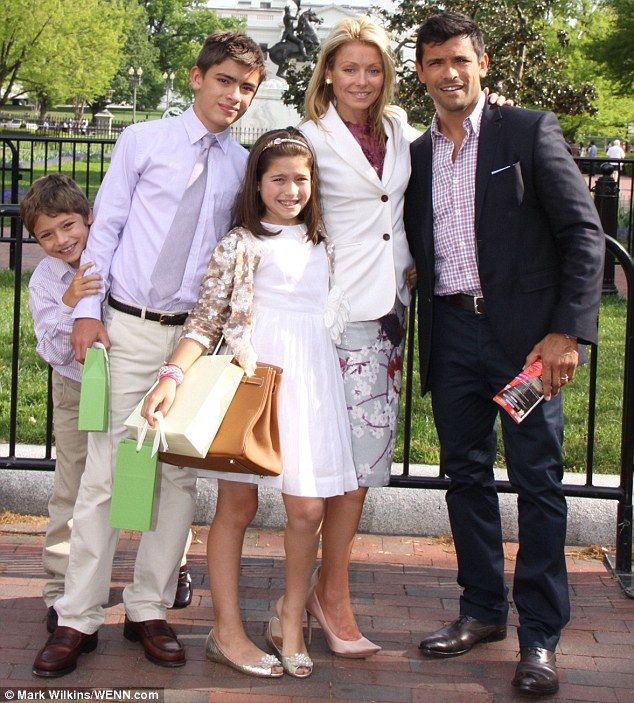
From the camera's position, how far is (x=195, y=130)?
3812 mm

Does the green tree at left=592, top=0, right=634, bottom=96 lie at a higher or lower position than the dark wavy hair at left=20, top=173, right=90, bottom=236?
higher

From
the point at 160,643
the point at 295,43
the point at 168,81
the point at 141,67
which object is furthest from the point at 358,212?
the point at 168,81

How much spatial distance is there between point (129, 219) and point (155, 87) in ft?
303

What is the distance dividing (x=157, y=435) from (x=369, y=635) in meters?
1.25

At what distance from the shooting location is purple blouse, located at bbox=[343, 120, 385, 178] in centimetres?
386

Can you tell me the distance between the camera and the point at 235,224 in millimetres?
3812

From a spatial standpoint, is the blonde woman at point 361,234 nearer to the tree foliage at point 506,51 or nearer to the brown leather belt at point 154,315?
the brown leather belt at point 154,315

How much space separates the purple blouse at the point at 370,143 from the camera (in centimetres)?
386

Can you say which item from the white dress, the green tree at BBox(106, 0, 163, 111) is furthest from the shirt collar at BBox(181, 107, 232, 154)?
the green tree at BBox(106, 0, 163, 111)

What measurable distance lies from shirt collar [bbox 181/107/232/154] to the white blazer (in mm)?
299

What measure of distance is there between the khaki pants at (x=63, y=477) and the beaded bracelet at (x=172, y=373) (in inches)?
22.8

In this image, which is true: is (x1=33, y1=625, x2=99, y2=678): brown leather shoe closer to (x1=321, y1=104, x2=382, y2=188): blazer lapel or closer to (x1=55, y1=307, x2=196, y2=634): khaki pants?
(x1=55, y1=307, x2=196, y2=634): khaki pants

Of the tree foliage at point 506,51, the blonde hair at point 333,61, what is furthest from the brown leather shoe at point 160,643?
the tree foliage at point 506,51

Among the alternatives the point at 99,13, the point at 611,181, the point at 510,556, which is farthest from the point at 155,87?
the point at 510,556
